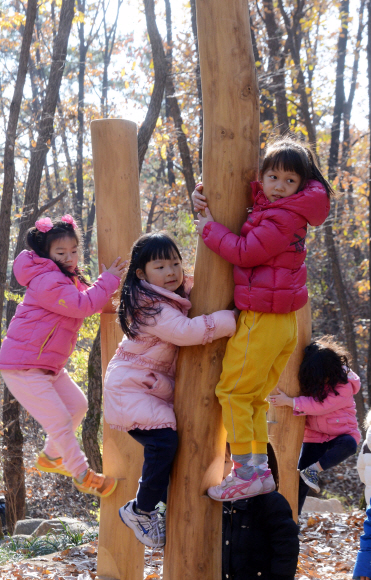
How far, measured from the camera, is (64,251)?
3801 mm

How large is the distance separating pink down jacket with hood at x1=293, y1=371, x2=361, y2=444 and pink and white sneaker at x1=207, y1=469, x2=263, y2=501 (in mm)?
1850

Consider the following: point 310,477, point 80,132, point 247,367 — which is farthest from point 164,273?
point 80,132

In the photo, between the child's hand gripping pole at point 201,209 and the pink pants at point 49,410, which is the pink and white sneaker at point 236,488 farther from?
the pink pants at point 49,410

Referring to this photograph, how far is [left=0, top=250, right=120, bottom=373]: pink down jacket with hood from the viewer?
3.65 metres

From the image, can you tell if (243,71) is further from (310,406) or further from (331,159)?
(331,159)

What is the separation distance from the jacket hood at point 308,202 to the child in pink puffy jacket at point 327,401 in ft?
6.54

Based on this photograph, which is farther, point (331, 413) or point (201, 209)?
point (331, 413)

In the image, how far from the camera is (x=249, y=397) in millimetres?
2605

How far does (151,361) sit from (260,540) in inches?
43.5

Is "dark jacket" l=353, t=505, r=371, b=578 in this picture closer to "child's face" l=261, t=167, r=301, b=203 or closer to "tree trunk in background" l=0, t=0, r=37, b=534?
"child's face" l=261, t=167, r=301, b=203

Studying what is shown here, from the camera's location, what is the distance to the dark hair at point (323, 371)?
14.2ft

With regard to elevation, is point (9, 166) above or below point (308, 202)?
above

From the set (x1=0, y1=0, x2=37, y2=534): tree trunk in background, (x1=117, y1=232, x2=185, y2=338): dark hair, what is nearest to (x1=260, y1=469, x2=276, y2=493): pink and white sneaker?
(x1=117, y1=232, x2=185, y2=338): dark hair

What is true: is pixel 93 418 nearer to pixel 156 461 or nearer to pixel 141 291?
pixel 156 461
